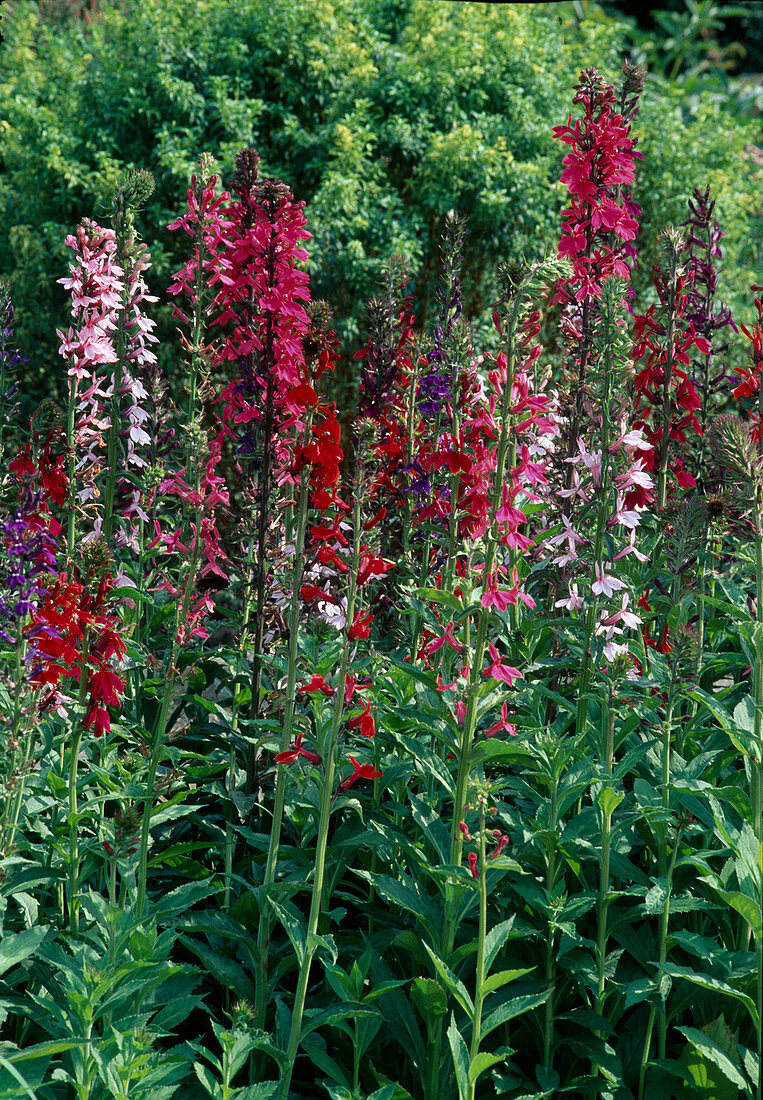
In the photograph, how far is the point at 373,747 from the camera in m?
2.89

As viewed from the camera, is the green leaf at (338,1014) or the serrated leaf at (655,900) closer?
the green leaf at (338,1014)

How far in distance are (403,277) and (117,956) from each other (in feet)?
8.35

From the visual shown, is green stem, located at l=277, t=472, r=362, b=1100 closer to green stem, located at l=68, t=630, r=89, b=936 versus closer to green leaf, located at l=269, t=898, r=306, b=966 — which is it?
green leaf, located at l=269, t=898, r=306, b=966

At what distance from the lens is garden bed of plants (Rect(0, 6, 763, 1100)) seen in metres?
2.17

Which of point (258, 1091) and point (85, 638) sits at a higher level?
point (85, 638)

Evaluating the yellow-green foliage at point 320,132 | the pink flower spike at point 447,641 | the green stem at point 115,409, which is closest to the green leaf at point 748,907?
the pink flower spike at point 447,641

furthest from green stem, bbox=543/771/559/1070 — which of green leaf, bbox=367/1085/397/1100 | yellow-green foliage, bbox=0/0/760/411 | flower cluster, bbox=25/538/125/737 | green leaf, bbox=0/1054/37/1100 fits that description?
yellow-green foliage, bbox=0/0/760/411

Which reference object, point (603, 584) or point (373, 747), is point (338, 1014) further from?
point (603, 584)

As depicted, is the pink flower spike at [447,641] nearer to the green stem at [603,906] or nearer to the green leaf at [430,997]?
the green stem at [603,906]

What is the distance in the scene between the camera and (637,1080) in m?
2.48

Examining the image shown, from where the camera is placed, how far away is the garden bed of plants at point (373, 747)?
7.13 feet

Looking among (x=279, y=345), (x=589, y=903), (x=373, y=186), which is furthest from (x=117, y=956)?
(x=373, y=186)

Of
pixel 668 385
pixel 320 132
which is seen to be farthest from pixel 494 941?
pixel 320 132

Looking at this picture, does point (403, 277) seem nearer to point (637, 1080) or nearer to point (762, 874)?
point (762, 874)
